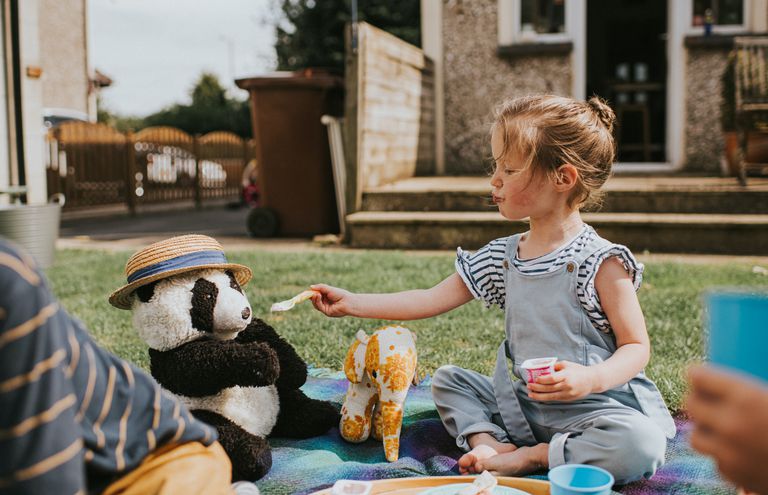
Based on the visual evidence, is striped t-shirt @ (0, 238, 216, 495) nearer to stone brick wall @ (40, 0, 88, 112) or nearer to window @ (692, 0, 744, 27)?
window @ (692, 0, 744, 27)

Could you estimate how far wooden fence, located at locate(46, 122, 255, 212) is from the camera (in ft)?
47.6

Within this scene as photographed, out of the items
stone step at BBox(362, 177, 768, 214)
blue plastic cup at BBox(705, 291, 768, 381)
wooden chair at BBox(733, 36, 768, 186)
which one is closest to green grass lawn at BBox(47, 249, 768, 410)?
stone step at BBox(362, 177, 768, 214)

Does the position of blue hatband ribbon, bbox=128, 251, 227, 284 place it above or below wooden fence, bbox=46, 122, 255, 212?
below

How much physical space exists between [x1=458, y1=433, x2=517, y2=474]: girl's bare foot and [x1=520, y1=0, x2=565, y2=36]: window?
8019mm

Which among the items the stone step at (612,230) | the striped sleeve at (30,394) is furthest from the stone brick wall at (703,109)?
the striped sleeve at (30,394)

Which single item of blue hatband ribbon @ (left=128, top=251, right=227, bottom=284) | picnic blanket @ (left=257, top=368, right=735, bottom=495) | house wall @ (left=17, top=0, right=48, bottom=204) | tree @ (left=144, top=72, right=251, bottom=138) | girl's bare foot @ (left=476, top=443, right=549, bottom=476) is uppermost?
tree @ (left=144, top=72, right=251, bottom=138)

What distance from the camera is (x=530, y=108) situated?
237 cm

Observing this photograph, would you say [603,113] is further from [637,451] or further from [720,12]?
[720,12]

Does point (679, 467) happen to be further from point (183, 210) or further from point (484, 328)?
point (183, 210)

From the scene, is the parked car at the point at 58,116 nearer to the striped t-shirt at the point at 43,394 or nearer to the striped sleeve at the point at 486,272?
the striped sleeve at the point at 486,272

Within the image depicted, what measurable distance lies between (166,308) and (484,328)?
7.06 ft

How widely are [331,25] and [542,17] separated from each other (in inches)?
326

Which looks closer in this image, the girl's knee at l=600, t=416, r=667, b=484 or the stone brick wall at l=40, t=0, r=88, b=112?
the girl's knee at l=600, t=416, r=667, b=484

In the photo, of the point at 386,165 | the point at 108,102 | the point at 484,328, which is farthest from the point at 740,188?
the point at 108,102
